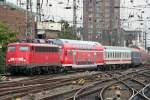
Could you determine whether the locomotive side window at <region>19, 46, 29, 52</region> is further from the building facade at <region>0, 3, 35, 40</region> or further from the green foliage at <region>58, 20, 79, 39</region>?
the green foliage at <region>58, 20, 79, 39</region>

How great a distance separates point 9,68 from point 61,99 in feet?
51.7

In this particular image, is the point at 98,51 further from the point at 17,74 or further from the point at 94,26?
the point at 94,26

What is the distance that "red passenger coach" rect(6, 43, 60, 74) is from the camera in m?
31.5

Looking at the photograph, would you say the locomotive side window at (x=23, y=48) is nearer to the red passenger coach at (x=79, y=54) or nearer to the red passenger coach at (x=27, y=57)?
the red passenger coach at (x=27, y=57)

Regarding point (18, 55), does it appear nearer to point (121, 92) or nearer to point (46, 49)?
point (46, 49)

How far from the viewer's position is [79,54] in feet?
135

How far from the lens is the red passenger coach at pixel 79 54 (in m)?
37.6

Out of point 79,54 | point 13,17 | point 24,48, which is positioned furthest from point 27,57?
point 13,17

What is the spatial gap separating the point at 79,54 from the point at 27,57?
1047cm

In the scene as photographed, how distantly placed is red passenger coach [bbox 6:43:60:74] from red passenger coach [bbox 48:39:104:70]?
332 cm

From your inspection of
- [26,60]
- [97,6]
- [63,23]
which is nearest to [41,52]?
[26,60]

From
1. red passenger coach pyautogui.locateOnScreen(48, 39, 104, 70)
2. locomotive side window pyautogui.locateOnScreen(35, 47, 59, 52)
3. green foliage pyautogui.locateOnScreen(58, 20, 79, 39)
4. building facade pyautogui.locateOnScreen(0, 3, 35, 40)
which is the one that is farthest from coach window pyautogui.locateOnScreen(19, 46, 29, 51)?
green foliage pyautogui.locateOnScreen(58, 20, 79, 39)

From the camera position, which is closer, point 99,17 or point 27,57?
point 27,57

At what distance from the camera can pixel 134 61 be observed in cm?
6219
